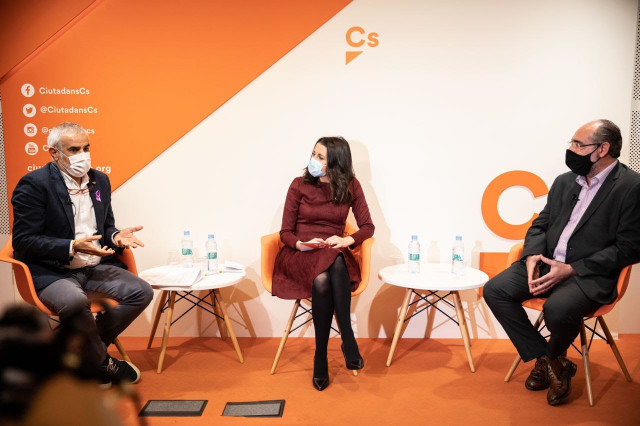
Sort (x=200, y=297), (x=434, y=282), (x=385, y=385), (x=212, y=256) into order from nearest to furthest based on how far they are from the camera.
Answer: (x=385, y=385)
(x=434, y=282)
(x=212, y=256)
(x=200, y=297)

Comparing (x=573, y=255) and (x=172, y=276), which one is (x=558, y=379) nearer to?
(x=573, y=255)

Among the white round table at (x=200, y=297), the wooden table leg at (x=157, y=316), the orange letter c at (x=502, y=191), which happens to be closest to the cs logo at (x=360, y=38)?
the orange letter c at (x=502, y=191)

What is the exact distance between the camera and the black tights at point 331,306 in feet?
9.82

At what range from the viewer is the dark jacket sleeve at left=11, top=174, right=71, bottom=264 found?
283cm

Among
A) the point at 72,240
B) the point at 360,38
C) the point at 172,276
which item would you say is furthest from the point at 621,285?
the point at 72,240

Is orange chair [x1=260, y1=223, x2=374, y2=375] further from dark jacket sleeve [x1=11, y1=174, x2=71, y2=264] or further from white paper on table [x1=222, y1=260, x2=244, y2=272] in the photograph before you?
dark jacket sleeve [x1=11, y1=174, x2=71, y2=264]

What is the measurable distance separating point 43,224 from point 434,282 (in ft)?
7.71

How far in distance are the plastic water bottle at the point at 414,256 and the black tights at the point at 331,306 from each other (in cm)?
57

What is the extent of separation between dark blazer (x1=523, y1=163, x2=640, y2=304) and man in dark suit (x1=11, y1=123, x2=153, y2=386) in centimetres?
251

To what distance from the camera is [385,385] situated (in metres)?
3.01

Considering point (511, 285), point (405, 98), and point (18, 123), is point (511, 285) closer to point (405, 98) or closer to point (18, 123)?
point (405, 98)

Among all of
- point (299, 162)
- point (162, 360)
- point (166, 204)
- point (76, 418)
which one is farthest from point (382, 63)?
point (76, 418)

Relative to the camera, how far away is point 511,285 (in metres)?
2.97

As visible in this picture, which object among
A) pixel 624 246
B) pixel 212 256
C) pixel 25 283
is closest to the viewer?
Answer: pixel 624 246
